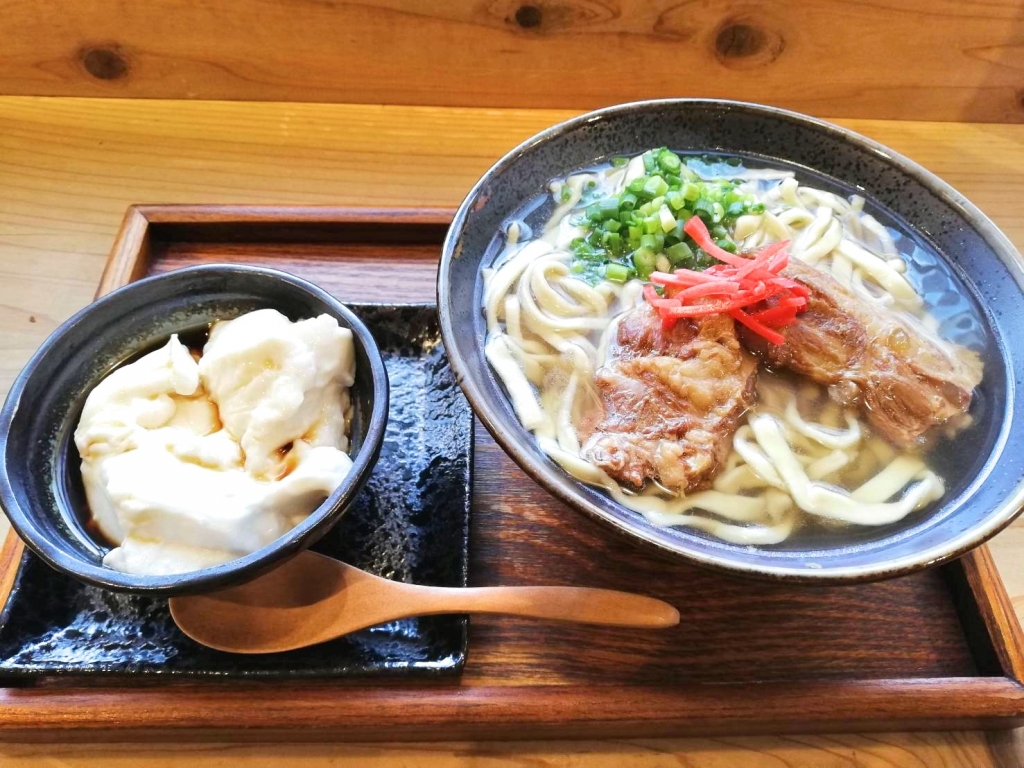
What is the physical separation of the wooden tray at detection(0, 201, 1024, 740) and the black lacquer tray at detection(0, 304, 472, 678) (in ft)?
0.15

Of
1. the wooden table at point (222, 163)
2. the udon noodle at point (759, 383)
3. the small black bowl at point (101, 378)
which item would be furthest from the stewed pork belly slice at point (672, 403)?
the wooden table at point (222, 163)

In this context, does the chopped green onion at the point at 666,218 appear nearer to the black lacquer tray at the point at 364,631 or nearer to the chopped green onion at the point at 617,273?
the chopped green onion at the point at 617,273

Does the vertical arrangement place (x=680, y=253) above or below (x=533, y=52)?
below

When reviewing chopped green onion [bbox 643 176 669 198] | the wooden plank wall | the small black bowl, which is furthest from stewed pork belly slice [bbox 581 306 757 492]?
the wooden plank wall

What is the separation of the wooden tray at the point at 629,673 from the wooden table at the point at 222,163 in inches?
46.7

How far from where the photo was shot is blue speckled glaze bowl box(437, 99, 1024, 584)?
4.31 ft

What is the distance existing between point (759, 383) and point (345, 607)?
108cm

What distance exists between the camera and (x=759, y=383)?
177 cm

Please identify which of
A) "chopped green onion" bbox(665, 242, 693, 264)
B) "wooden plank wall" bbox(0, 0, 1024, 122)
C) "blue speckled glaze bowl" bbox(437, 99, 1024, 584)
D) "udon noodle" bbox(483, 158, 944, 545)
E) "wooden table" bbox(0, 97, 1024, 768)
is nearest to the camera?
"blue speckled glaze bowl" bbox(437, 99, 1024, 584)

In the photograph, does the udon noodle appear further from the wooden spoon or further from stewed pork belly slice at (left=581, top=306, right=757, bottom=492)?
the wooden spoon

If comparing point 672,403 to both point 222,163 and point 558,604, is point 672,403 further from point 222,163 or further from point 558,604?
point 222,163

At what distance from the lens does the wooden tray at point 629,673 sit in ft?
4.55

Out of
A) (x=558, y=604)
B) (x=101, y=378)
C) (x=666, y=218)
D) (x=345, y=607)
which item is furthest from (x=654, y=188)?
(x=101, y=378)

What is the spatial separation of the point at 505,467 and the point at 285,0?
198 cm
